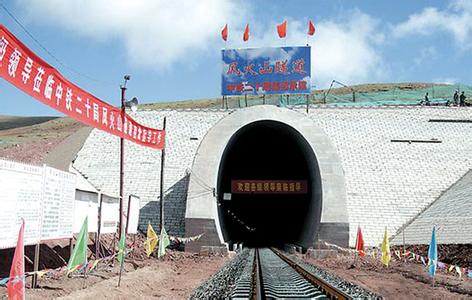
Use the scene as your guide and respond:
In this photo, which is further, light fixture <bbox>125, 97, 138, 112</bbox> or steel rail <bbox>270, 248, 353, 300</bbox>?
→ light fixture <bbox>125, 97, 138, 112</bbox>

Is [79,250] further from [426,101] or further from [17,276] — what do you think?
[426,101]

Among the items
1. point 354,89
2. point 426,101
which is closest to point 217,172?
point 426,101

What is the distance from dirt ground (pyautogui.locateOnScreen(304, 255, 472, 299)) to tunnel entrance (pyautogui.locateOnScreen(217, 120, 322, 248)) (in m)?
5.88

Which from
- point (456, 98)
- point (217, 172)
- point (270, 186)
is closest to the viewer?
point (217, 172)

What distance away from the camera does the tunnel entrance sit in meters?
26.5

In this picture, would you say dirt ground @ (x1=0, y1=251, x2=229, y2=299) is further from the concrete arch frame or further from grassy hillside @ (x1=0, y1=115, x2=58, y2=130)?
grassy hillside @ (x1=0, y1=115, x2=58, y2=130)

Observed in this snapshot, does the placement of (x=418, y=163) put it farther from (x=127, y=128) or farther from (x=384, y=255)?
(x=127, y=128)

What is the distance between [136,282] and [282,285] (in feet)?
11.5

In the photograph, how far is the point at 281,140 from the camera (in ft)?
105

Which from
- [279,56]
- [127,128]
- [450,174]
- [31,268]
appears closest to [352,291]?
[31,268]

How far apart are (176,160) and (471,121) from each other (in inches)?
768

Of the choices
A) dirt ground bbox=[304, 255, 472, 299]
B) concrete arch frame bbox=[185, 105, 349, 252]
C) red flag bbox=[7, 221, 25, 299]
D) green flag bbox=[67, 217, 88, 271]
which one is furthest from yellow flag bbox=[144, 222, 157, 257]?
red flag bbox=[7, 221, 25, 299]

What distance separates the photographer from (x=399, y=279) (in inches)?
560

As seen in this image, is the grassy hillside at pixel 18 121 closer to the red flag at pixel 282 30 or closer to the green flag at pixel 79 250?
the red flag at pixel 282 30
